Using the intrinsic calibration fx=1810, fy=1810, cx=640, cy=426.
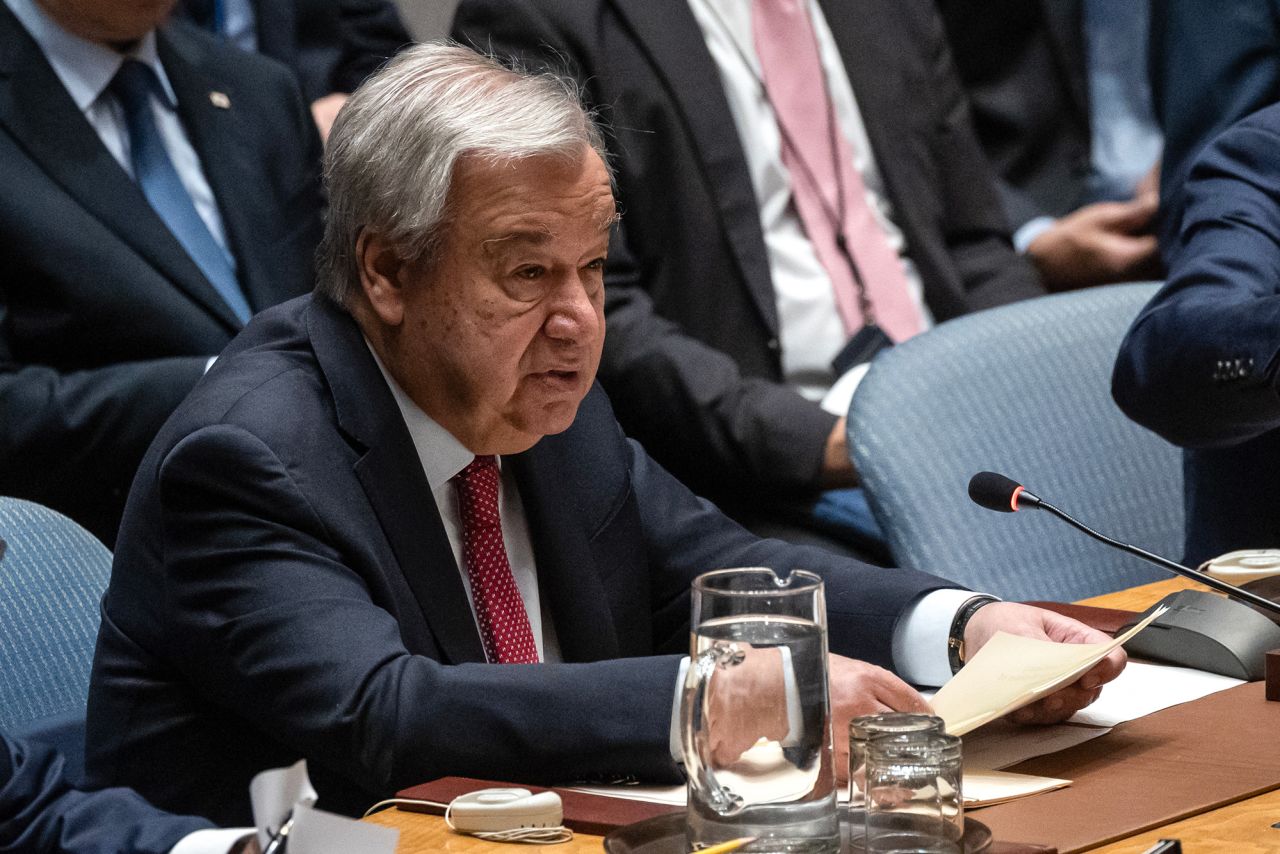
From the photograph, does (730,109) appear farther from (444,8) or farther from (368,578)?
(368,578)

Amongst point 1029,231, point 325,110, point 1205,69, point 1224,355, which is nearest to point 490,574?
point 1224,355

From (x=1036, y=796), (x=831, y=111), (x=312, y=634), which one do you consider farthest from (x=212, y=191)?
(x=1036, y=796)

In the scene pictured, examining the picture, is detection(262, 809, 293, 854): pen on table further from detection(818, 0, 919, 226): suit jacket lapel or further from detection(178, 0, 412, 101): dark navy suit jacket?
detection(178, 0, 412, 101): dark navy suit jacket

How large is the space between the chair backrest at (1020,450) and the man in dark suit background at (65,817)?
1.20 m

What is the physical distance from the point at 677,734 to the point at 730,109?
76.5 inches

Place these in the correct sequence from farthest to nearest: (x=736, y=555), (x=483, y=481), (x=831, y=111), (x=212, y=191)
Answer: (x=831, y=111)
(x=212, y=191)
(x=736, y=555)
(x=483, y=481)

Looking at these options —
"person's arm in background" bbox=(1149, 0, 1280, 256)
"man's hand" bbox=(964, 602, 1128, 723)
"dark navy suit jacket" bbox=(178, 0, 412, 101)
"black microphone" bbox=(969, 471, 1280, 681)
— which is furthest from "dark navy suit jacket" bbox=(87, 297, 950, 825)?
"dark navy suit jacket" bbox=(178, 0, 412, 101)

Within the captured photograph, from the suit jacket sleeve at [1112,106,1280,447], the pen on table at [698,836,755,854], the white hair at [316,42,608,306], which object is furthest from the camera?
the suit jacket sleeve at [1112,106,1280,447]

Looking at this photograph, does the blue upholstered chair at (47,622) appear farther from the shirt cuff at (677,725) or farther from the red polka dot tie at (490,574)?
the shirt cuff at (677,725)

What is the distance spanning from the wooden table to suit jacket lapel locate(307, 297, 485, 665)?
366 millimetres

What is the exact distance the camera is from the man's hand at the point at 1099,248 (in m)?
3.72

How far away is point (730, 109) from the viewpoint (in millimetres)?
3219

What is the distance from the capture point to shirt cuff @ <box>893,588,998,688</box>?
69.4 inches

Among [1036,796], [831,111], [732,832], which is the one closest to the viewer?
[732,832]
